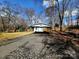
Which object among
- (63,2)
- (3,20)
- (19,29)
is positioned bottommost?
(19,29)

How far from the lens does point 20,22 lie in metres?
62.2

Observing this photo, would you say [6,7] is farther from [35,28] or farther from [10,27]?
[35,28]

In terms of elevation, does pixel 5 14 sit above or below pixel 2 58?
above

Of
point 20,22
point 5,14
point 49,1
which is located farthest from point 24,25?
point 49,1

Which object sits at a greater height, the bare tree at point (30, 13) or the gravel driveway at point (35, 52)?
the bare tree at point (30, 13)

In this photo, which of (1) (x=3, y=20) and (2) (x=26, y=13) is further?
(2) (x=26, y=13)

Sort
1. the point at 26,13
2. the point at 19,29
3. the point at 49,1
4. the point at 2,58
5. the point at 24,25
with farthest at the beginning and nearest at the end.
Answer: the point at 26,13 < the point at 24,25 < the point at 19,29 < the point at 49,1 < the point at 2,58

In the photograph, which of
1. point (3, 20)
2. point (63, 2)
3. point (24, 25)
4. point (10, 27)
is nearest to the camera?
point (63, 2)

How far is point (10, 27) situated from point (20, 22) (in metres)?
7.97

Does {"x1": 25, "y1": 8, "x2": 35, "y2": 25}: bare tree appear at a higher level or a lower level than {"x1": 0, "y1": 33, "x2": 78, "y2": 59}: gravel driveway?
higher

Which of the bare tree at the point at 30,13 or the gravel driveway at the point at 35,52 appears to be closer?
the gravel driveway at the point at 35,52

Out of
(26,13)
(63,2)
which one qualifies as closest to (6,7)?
(26,13)

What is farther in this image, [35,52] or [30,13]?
[30,13]

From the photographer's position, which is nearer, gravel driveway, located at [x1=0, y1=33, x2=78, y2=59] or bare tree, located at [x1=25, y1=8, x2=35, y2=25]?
gravel driveway, located at [x1=0, y1=33, x2=78, y2=59]
